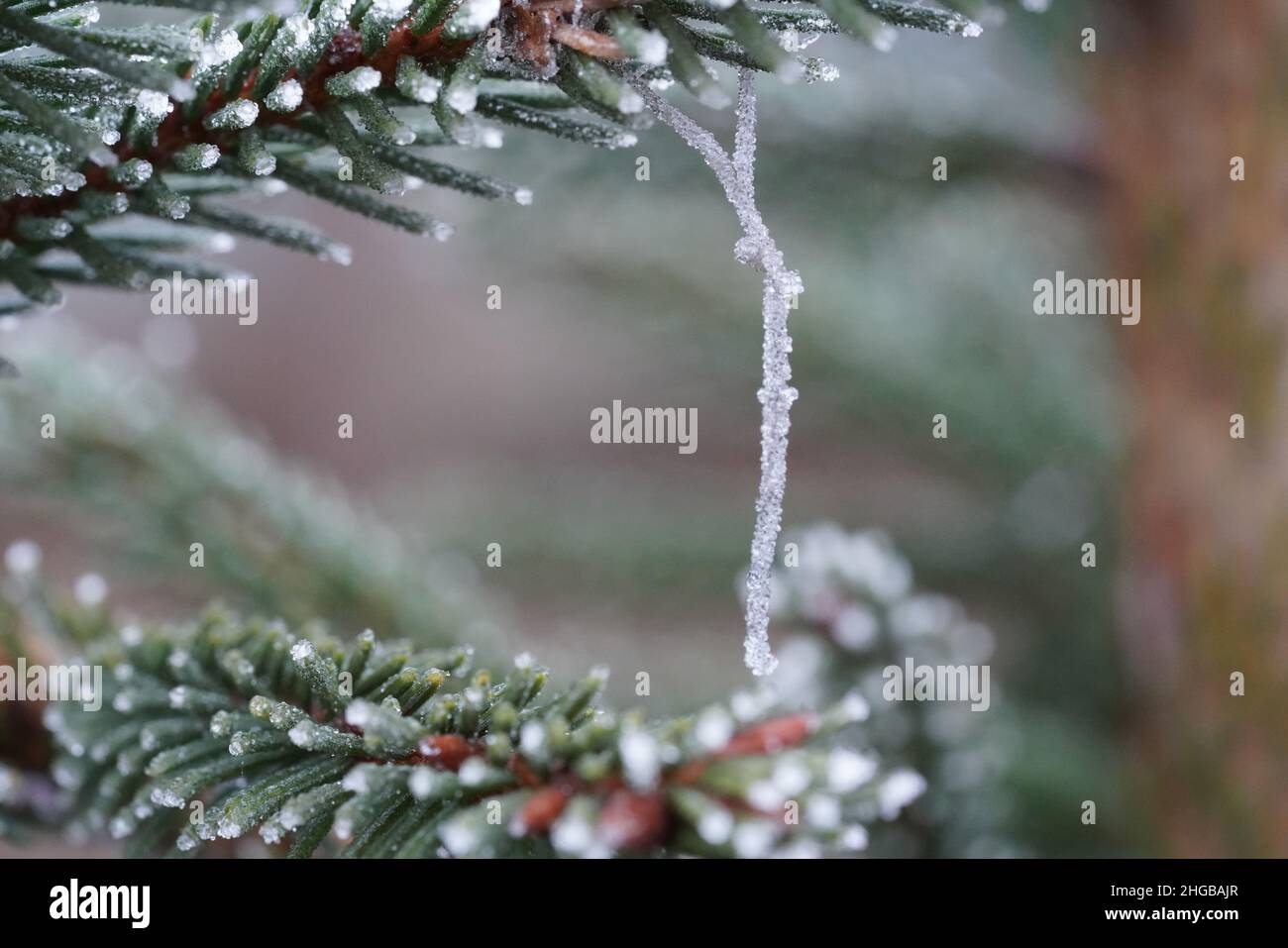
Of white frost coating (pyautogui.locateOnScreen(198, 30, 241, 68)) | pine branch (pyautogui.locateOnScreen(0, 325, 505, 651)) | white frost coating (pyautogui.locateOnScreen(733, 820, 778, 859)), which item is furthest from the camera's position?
pine branch (pyautogui.locateOnScreen(0, 325, 505, 651))

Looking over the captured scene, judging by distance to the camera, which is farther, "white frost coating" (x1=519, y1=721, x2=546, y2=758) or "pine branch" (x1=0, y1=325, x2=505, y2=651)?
"pine branch" (x1=0, y1=325, x2=505, y2=651)

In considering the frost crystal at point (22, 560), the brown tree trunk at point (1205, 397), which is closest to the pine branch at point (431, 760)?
the frost crystal at point (22, 560)

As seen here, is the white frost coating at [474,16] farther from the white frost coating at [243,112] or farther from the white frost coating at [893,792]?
the white frost coating at [893,792]

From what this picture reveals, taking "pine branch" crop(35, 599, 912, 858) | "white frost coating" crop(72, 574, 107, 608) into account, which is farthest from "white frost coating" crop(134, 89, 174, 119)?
"white frost coating" crop(72, 574, 107, 608)

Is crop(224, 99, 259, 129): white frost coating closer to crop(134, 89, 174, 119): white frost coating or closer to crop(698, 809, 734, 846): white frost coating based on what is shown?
crop(134, 89, 174, 119): white frost coating

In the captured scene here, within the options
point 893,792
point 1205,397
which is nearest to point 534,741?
point 893,792
